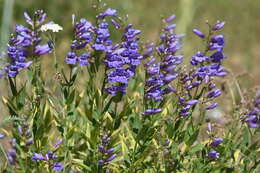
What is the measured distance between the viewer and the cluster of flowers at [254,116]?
337 cm

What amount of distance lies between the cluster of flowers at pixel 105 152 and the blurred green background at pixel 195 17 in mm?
4489

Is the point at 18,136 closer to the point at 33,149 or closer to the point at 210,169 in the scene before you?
the point at 33,149

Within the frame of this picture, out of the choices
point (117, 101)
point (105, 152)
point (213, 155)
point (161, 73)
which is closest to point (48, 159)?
point (105, 152)

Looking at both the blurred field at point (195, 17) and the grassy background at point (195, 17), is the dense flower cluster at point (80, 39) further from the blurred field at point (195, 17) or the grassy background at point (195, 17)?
the blurred field at point (195, 17)

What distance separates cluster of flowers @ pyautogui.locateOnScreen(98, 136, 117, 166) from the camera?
124 inches

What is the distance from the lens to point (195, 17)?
1041cm

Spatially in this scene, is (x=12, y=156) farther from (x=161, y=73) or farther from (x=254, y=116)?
(x=254, y=116)

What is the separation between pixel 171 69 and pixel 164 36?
28 centimetres

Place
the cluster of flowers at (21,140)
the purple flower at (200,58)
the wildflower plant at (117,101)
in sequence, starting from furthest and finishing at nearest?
1. the purple flower at (200,58)
2. the wildflower plant at (117,101)
3. the cluster of flowers at (21,140)

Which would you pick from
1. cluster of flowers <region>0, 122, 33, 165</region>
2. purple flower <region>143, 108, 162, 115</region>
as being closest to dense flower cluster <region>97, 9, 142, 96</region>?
purple flower <region>143, 108, 162, 115</region>

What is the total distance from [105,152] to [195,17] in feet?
25.2

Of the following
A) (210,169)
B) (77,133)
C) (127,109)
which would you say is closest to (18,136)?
(77,133)

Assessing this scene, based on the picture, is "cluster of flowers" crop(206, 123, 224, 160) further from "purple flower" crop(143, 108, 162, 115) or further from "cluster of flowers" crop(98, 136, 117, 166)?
"cluster of flowers" crop(98, 136, 117, 166)

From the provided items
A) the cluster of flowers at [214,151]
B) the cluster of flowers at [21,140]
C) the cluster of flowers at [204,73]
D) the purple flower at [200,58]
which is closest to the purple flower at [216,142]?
the cluster of flowers at [214,151]
